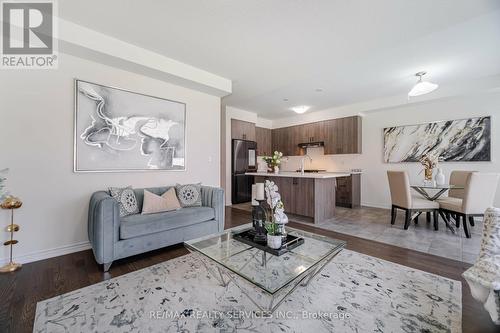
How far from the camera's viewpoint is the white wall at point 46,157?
86.6 inches

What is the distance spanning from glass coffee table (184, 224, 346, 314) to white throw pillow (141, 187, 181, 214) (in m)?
1.04

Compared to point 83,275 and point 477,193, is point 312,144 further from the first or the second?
point 83,275

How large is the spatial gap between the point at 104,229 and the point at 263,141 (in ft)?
17.8

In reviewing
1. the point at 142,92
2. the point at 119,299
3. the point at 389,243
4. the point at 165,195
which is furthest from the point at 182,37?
the point at 389,243

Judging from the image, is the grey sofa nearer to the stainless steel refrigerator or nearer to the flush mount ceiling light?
the stainless steel refrigerator

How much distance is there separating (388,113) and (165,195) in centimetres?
539

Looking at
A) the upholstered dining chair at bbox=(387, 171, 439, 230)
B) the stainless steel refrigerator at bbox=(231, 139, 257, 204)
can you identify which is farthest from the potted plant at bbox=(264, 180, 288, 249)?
the stainless steel refrigerator at bbox=(231, 139, 257, 204)

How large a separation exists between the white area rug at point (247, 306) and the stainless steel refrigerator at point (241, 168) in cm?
358

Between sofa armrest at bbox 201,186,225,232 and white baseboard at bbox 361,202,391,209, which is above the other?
sofa armrest at bbox 201,186,225,232

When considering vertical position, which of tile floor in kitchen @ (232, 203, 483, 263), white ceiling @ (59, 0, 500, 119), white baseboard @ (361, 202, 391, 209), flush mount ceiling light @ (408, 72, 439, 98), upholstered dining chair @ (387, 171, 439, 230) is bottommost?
tile floor in kitchen @ (232, 203, 483, 263)

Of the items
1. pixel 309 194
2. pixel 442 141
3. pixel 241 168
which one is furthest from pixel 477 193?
pixel 241 168

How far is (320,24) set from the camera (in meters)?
2.26

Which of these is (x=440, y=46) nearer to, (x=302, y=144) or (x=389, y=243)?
(x=389, y=243)

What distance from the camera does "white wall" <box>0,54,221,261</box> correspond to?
2199mm
